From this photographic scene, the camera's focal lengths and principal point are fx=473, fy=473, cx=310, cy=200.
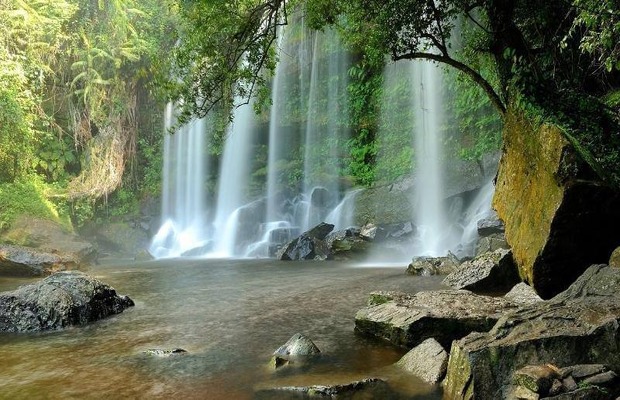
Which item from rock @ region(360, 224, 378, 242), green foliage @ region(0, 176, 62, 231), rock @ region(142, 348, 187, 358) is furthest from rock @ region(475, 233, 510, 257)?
green foliage @ region(0, 176, 62, 231)

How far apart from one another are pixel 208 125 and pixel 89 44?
21.3ft

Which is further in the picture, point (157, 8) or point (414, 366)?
point (157, 8)

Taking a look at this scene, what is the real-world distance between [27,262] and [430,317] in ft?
39.0

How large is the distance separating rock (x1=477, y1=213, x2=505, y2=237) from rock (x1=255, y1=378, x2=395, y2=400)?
31.7ft

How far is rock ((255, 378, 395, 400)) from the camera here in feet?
13.2

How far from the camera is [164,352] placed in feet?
17.9

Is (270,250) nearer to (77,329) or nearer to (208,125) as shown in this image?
(208,125)

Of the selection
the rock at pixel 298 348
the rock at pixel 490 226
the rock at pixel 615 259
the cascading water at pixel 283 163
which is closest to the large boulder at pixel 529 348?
the rock at pixel 298 348

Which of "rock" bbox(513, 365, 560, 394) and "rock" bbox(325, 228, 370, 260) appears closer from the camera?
"rock" bbox(513, 365, 560, 394)

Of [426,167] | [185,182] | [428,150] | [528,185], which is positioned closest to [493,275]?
[528,185]

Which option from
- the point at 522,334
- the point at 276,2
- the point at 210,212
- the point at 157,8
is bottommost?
the point at 522,334

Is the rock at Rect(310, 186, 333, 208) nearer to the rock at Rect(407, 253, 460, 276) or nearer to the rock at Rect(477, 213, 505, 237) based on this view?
the rock at Rect(477, 213, 505, 237)

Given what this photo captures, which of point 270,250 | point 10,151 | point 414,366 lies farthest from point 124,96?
point 414,366

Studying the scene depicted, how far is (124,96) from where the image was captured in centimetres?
2319
